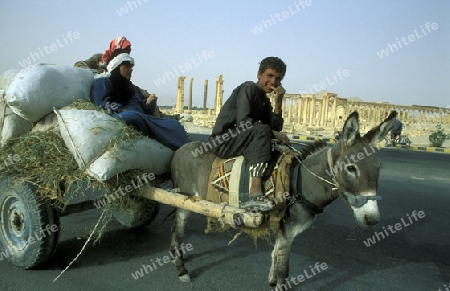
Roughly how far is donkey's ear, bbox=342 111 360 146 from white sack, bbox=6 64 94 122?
3.11 metres

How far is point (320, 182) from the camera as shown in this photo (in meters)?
3.40

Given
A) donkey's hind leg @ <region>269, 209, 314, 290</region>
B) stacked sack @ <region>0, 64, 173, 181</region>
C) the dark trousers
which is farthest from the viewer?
stacked sack @ <region>0, 64, 173, 181</region>

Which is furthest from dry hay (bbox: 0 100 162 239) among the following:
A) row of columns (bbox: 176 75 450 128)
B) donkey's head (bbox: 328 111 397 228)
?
row of columns (bbox: 176 75 450 128)

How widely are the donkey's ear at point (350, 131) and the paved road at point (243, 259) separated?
5.86ft

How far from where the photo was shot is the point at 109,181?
3.70 m

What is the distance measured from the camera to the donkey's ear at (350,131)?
3.02m

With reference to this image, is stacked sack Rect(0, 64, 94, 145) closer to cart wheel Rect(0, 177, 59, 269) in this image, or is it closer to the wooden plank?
cart wheel Rect(0, 177, 59, 269)

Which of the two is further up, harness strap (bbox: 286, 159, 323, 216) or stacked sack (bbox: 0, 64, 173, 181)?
stacked sack (bbox: 0, 64, 173, 181)

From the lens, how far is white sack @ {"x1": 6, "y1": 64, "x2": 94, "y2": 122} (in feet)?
13.0

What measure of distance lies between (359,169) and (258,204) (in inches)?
35.5

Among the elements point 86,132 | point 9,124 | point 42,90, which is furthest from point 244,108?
point 9,124

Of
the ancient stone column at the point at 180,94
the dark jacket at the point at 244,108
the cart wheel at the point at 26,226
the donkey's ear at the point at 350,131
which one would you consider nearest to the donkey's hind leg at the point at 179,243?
the dark jacket at the point at 244,108

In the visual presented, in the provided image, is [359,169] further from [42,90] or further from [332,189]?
[42,90]

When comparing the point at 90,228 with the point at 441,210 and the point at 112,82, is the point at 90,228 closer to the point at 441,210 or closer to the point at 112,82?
the point at 112,82
